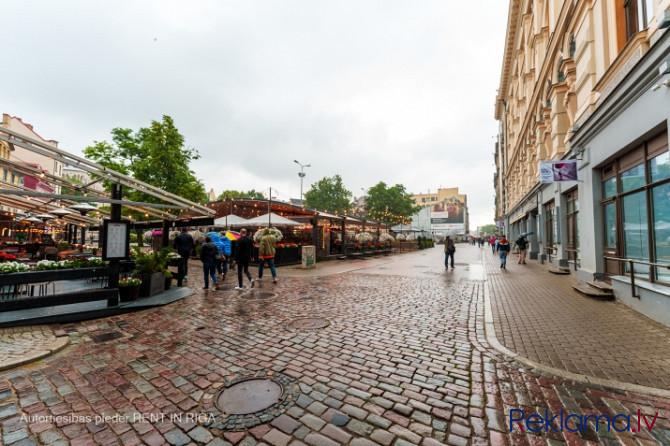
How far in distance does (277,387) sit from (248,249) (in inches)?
257

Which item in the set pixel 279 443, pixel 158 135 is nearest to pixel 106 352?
pixel 279 443

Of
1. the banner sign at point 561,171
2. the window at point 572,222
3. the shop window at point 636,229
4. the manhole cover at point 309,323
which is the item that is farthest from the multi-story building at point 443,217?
the manhole cover at point 309,323

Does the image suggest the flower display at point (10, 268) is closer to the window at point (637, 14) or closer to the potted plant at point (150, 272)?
the potted plant at point (150, 272)

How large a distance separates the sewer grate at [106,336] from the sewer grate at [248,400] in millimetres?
2834

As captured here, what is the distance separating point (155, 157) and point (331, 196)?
46.8m

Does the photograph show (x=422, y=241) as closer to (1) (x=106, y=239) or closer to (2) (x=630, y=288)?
(2) (x=630, y=288)

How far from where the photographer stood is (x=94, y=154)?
22125mm

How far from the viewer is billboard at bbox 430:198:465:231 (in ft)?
306

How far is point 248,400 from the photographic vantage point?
9.67 ft

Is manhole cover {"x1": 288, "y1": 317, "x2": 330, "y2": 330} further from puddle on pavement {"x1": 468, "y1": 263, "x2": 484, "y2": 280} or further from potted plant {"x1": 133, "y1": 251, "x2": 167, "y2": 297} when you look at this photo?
puddle on pavement {"x1": 468, "y1": 263, "x2": 484, "y2": 280}

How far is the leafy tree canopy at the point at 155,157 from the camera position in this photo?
68.7 feet

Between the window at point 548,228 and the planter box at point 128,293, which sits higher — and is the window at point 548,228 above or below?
above

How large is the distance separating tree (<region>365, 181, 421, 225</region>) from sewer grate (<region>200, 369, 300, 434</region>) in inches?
2222

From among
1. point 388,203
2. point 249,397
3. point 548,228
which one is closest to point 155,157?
point 249,397
